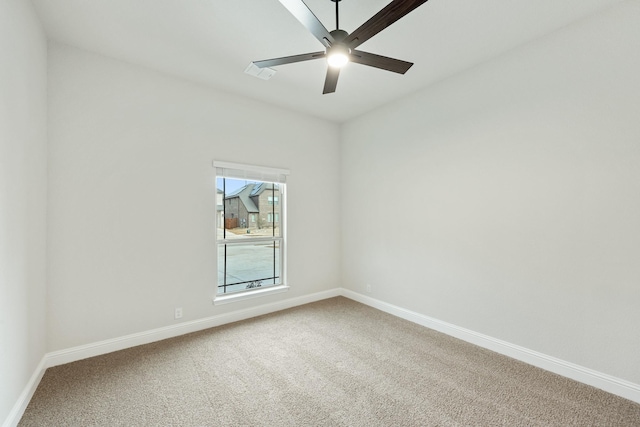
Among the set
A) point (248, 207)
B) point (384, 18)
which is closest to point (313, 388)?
point (248, 207)


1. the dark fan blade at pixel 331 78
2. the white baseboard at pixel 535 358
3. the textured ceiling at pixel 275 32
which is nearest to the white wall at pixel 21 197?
the textured ceiling at pixel 275 32

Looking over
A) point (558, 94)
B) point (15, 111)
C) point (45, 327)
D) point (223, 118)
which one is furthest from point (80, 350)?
point (558, 94)

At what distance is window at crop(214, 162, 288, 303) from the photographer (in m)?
3.47

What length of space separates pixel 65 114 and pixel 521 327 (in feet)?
15.2

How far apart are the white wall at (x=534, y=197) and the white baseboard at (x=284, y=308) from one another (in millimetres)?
72

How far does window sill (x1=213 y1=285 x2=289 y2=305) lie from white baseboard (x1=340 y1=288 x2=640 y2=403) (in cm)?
159

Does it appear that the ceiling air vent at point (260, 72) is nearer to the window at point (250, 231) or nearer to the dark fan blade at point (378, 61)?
Answer: the window at point (250, 231)

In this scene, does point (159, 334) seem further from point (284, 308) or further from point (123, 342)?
point (284, 308)

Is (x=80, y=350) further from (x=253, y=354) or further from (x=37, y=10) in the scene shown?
(x=37, y=10)

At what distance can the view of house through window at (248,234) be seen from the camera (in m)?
3.48

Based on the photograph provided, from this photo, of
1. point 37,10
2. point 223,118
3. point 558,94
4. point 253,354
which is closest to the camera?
point 37,10

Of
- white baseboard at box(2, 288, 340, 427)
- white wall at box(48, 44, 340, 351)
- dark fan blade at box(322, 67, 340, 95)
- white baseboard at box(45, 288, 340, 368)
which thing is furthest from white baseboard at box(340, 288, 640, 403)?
dark fan blade at box(322, 67, 340, 95)

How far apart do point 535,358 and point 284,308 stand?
2.82m

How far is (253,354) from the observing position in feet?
8.63
